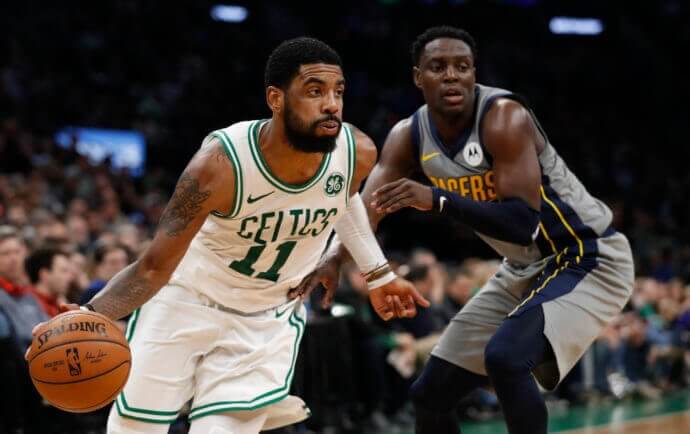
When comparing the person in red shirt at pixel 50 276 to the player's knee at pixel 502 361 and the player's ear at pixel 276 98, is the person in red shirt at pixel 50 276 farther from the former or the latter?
the player's knee at pixel 502 361

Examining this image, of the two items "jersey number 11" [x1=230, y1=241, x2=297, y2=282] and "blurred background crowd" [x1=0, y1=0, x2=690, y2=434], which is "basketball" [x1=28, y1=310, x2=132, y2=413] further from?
"blurred background crowd" [x1=0, y1=0, x2=690, y2=434]

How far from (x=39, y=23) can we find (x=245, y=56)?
12.1 feet

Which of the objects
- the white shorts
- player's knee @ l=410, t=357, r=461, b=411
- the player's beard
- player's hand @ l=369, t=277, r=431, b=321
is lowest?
player's knee @ l=410, t=357, r=461, b=411

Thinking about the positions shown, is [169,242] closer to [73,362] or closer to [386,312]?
[73,362]

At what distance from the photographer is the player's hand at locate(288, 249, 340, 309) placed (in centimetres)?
455

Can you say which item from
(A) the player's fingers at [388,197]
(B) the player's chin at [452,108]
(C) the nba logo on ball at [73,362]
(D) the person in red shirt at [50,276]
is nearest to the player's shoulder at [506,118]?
(B) the player's chin at [452,108]

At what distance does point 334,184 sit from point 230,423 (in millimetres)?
1062

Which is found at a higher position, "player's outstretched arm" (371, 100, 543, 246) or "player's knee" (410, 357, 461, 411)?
"player's outstretched arm" (371, 100, 543, 246)

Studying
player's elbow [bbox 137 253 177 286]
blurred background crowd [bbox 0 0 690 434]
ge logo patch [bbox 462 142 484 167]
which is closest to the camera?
player's elbow [bbox 137 253 177 286]

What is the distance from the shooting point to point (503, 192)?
4.46 metres

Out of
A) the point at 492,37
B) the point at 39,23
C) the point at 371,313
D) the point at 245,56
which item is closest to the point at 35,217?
the point at 371,313

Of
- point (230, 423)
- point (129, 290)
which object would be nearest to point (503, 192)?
point (230, 423)

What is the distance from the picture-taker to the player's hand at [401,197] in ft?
13.5

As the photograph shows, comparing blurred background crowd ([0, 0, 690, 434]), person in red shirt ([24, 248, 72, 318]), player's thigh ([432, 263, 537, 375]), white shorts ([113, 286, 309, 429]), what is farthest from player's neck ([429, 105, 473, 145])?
person in red shirt ([24, 248, 72, 318])
